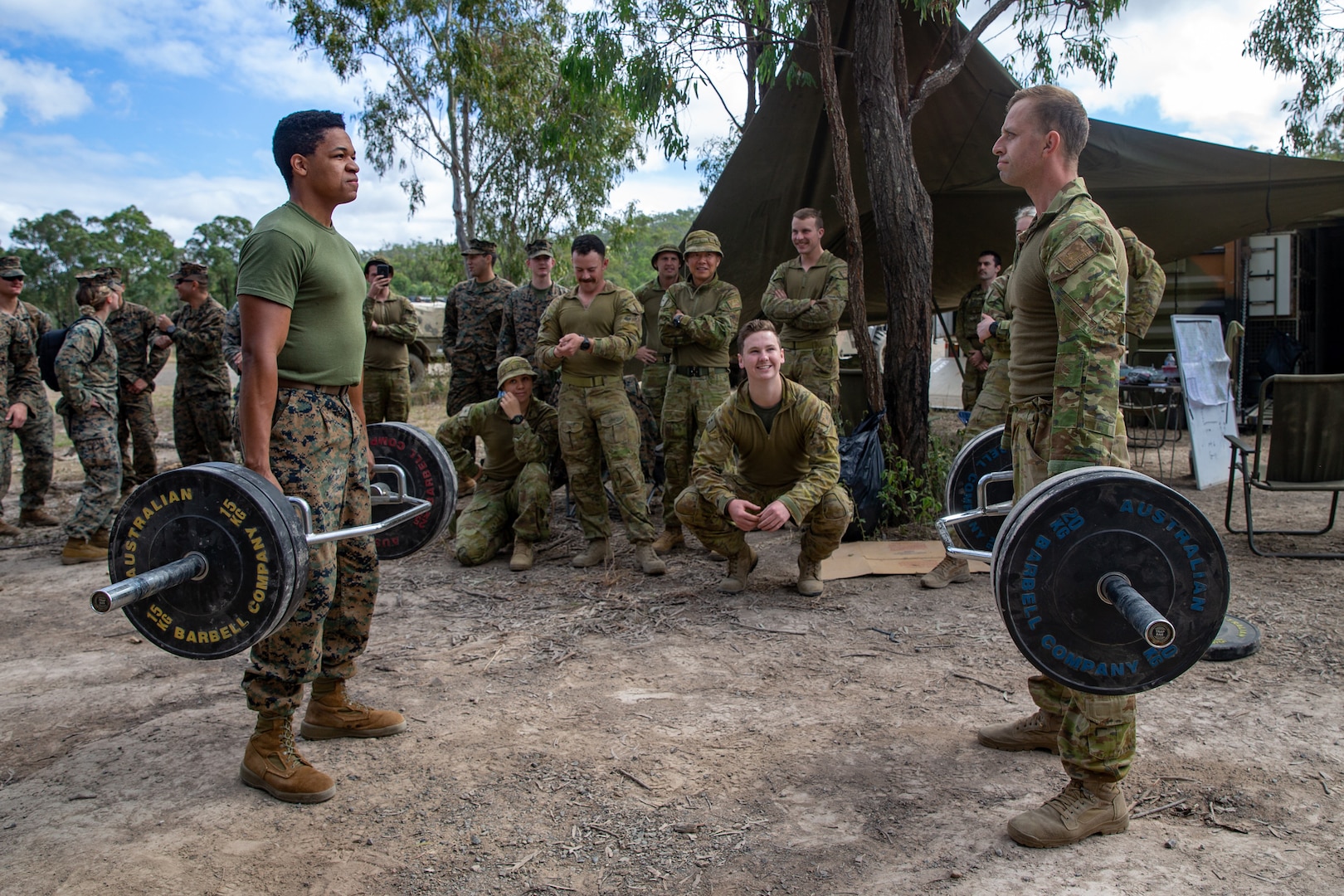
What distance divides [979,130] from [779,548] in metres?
4.87

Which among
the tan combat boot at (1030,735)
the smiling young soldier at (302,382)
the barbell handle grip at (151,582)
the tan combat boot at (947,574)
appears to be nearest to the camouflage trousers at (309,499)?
the smiling young soldier at (302,382)

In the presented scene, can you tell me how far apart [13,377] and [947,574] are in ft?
22.4

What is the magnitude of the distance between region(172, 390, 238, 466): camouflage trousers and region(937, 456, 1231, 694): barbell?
6.89 m

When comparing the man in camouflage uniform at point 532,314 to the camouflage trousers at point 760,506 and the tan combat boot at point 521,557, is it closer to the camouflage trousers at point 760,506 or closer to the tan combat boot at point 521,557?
the tan combat boot at point 521,557

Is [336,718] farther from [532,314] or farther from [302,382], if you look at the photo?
[532,314]

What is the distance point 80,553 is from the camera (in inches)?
244

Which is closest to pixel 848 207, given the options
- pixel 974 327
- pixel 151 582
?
pixel 974 327

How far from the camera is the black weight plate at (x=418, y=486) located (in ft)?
11.7

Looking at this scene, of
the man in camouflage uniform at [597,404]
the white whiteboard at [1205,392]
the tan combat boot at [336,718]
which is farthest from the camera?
the white whiteboard at [1205,392]

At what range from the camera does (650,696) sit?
3.64 meters

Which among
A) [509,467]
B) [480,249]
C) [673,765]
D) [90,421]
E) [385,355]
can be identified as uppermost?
[480,249]

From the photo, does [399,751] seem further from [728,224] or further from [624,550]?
[728,224]

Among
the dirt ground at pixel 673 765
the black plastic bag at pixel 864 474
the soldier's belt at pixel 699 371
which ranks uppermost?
the soldier's belt at pixel 699 371

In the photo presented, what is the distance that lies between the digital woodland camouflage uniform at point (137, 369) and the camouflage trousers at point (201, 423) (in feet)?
1.04
